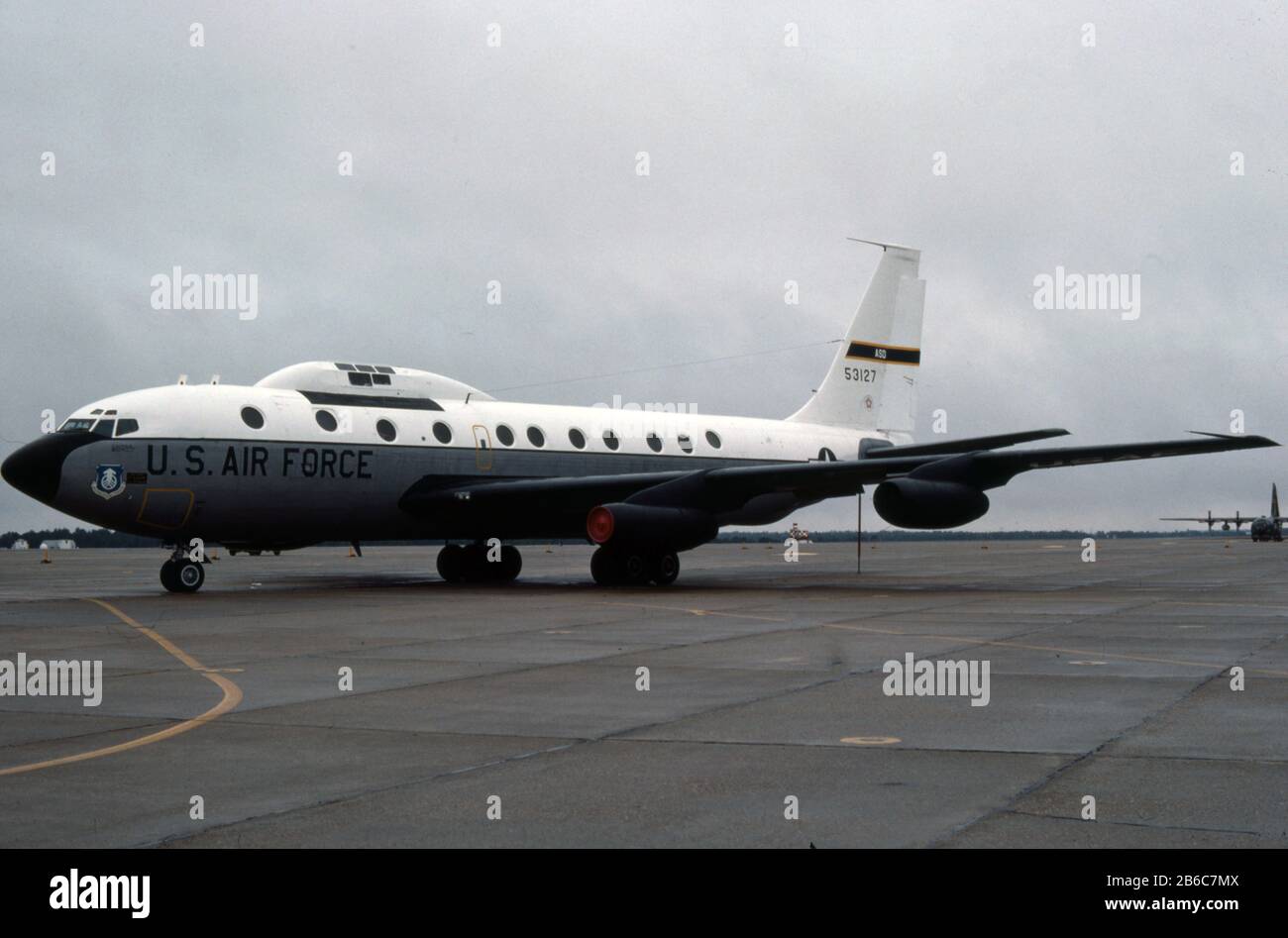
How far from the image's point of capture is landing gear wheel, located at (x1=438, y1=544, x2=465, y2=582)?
93.9 feet

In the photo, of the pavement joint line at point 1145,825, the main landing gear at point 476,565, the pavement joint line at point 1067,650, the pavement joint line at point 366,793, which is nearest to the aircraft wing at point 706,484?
the main landing gear at point 476,565

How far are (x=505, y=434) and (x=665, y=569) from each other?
4.59m

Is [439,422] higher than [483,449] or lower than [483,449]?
higher

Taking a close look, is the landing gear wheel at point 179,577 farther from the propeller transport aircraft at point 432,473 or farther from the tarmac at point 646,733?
the tarmac at point 646,733

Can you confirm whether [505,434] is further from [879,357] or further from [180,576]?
[879,357]

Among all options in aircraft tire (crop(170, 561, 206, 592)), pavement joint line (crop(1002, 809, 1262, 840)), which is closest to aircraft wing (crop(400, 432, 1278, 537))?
aircraft tire (crop(170, 561, 206, 592))

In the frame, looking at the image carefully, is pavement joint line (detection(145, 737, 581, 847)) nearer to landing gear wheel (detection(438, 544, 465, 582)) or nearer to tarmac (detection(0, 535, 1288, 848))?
tarmac (detection(0, 535, 1288, 848))

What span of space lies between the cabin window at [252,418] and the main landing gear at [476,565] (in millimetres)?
6411

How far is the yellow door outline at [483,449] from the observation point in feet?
87.3

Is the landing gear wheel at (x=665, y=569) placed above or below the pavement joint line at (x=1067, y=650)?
above

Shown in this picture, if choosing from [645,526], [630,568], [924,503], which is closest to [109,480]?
[645,526]

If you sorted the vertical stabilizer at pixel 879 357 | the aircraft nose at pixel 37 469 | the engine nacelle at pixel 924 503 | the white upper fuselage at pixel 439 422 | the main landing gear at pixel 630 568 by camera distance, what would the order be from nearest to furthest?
the aircraft nose at pixel 37 469, the white upper fuselage at pixel 439 422, the engine nacelle at pixel 924 503, the main landing gear at pixel 630 568, the vertical stabilizer at pixel 879 357

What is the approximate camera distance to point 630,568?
2608cm

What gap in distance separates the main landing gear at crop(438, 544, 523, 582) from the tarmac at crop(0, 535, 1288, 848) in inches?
404
